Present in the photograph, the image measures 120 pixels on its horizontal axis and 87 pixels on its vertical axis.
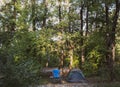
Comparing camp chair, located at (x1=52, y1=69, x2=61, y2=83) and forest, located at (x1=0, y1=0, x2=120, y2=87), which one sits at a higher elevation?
forest, located at (x1=0, y1=0, x2=120, y2=87)

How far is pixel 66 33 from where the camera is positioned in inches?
765

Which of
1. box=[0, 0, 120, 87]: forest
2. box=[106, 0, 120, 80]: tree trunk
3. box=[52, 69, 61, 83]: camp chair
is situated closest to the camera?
box=[106, 0, 120, 80]: tree trunk

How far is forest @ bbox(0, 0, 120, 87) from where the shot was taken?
18469 millimetres

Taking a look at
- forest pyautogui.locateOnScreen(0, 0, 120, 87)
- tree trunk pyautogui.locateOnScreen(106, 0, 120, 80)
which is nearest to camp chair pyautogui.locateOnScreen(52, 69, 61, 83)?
forest pyautogui.locateOnScreen(0, 0, 120, 87)

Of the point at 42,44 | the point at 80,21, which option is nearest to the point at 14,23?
the point at 42,44

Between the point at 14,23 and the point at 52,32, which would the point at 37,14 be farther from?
the point at 52,32

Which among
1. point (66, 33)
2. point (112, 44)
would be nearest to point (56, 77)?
point (66, 33)

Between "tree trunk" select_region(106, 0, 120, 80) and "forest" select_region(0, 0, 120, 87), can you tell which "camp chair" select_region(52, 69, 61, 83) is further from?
"tree trunk" select_region(106, 0, 120, 80)

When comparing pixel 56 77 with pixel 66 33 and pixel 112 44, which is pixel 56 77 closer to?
pixel 66 33

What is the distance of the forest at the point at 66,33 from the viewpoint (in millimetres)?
18469

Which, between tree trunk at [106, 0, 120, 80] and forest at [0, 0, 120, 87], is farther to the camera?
forest at [0, 0, 120, 87]

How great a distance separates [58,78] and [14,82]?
9.23 m

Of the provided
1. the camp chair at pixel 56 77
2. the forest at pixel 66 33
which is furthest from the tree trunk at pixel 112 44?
the camp chair at pixel 56 77

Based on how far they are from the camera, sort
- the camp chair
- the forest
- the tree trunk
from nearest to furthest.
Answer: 1. the tree trunk
2. the camp chair
3. the forest
